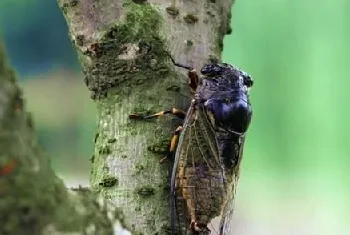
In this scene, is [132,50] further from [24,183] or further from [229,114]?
[24,183]

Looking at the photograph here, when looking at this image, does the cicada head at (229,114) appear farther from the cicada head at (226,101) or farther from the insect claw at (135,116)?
the insect claw at (135,116)

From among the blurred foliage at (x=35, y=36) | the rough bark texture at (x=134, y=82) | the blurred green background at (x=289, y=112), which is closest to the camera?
the rough bark texture at (x=134, y=82)

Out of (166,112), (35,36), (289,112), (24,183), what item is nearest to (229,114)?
(166,112)

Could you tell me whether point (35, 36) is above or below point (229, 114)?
above

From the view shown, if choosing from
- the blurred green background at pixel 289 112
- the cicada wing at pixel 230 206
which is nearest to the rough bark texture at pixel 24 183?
the cicada wing at pixel 230 206

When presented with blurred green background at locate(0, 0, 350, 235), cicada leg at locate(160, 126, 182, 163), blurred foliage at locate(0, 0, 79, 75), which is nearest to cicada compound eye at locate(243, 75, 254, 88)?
cicada leg at locate(160, 126, 182, 163)

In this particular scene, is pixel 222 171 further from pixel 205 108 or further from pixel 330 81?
pixel 330 81

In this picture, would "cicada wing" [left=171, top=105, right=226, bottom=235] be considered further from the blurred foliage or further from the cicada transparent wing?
the blurred foliage
